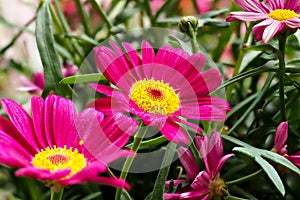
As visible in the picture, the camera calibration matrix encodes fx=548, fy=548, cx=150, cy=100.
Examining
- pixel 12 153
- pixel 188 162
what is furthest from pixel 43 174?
pixel 188 162

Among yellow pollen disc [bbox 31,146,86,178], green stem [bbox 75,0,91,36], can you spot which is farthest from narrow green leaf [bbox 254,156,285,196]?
green stem [bbox 75,0,91,36]

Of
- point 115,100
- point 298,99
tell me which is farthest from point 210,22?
point 115,100

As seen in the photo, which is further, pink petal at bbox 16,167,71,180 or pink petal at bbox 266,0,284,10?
pink petal at bbox 266,0,284,10

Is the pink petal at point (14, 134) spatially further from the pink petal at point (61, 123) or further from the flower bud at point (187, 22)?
the flower bud at point (187, 22)

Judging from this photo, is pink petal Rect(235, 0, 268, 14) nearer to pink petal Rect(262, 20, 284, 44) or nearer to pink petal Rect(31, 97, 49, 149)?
pink petal Rect(262, 20, 284, 44)

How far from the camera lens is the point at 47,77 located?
1.27ft

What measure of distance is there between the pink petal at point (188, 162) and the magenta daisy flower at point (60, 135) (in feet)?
0.20

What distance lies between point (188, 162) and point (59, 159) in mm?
85

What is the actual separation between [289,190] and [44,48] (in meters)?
0.21

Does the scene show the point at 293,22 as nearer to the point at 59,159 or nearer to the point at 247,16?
the point at 247,16

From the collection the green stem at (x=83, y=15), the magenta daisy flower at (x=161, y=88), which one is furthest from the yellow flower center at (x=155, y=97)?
the green stem at (x=83, y=15)

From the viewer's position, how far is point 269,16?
353mm

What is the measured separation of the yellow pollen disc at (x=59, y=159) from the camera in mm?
282

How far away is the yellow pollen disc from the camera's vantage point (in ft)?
0.92
